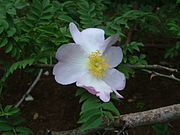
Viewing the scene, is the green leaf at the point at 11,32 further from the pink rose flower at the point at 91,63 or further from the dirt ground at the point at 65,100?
the dirt ground at the point at 65,100

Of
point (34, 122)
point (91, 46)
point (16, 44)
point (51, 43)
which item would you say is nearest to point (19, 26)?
point (16, 44)

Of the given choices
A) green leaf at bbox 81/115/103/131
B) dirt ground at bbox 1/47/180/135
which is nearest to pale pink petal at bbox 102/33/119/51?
green leaf at bbox 81/115/103/131

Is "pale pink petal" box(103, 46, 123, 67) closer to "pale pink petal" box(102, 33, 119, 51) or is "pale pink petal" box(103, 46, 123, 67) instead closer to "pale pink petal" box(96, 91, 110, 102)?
"pale pink petal" box(102, 33, 119, 51)

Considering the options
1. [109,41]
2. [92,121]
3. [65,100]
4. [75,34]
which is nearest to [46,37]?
[75,34]

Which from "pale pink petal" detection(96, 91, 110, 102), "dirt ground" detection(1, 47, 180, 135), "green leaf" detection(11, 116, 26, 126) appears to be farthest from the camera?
"dirt ground" detection(1, 47, 180, 135)

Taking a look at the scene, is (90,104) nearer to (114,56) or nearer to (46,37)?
(114,56)
